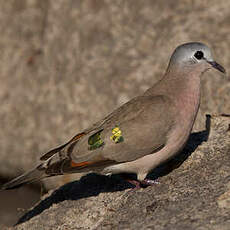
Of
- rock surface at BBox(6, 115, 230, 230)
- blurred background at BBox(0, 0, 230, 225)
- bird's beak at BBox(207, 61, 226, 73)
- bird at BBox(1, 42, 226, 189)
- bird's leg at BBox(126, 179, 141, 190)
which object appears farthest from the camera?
blurred background at BBox(0, 0, 230, 225)

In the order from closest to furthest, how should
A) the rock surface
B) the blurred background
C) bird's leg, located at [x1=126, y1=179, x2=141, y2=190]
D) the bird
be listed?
the rock surface → the bird → bird's leg, located at [x1=126, y1=179, x2=141, y2=190] → the blurred background

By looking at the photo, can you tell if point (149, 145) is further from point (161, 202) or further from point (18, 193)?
point (18, 193)

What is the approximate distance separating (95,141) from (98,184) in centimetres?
92

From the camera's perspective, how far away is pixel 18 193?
9641 mm

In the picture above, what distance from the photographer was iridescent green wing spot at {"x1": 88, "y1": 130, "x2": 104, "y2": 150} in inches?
224

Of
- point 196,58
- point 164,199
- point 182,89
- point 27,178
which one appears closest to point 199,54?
point 196,58

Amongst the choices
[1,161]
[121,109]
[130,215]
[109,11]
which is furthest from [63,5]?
[130,215]

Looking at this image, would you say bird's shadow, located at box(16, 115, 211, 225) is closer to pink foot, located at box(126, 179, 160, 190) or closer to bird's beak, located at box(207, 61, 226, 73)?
pink foot, located at box(126, 179, 160, 190)

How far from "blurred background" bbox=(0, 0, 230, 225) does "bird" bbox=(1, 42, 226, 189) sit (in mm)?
2438

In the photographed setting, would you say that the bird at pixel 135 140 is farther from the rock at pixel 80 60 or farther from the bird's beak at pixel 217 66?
the rock at pixel 80 60

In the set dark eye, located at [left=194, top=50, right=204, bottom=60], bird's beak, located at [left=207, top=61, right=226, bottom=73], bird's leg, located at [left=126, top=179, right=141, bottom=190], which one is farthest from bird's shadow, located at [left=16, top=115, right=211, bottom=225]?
dark eye, located at [left=194, top=50, right=204, bottom=60]

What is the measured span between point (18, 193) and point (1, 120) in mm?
1673

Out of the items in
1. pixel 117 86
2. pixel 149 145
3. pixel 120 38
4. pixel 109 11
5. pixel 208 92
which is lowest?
pixel 149 145

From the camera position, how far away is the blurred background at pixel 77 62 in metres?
8.92
